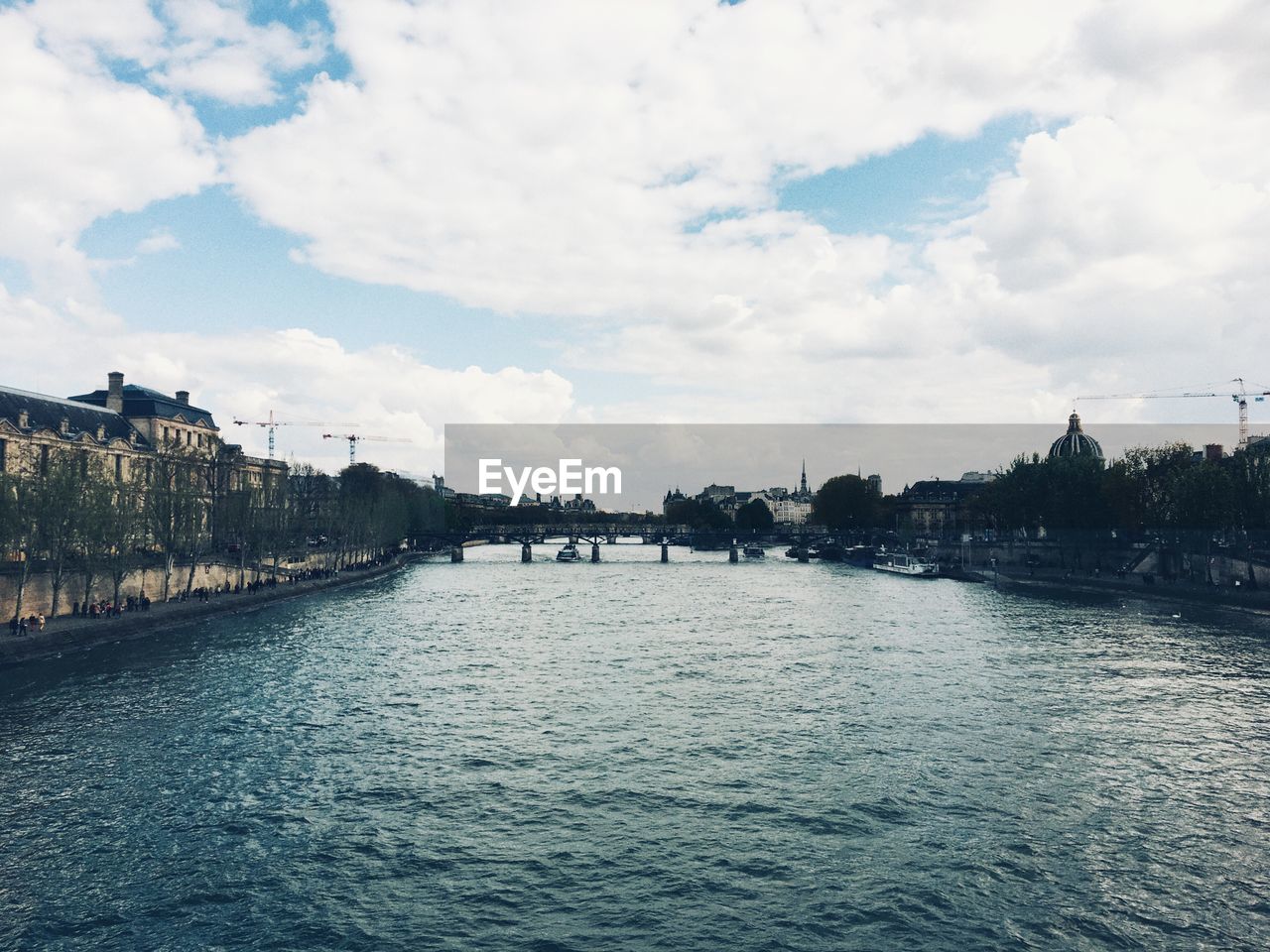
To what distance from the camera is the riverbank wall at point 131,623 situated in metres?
52.0

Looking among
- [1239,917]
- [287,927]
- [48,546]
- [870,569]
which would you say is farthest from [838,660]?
[870,569]

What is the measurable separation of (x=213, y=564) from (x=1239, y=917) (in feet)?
297

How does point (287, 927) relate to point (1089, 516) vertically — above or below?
below

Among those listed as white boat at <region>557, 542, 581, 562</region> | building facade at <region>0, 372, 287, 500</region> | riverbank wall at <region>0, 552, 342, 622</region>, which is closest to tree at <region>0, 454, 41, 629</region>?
riverbank wall at <region>0, 552, 342, 622</region>

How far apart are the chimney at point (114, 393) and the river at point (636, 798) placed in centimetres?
7529

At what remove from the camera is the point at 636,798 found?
29.1 meters

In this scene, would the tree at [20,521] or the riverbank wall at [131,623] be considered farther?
the tree at [20,521]

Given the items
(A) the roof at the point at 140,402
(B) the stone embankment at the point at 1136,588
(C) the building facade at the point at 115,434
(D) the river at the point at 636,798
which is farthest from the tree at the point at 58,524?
(B) the stone embankment at the point at 1136,588

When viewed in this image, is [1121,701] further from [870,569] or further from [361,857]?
[870,569]

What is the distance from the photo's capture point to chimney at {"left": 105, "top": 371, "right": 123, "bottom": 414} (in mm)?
118056

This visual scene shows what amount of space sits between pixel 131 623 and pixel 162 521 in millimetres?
17254

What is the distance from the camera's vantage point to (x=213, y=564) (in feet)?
295

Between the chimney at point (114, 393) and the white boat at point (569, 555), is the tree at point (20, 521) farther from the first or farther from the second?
the white boat at point (569, 555)

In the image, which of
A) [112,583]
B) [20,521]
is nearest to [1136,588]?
[112,583]
